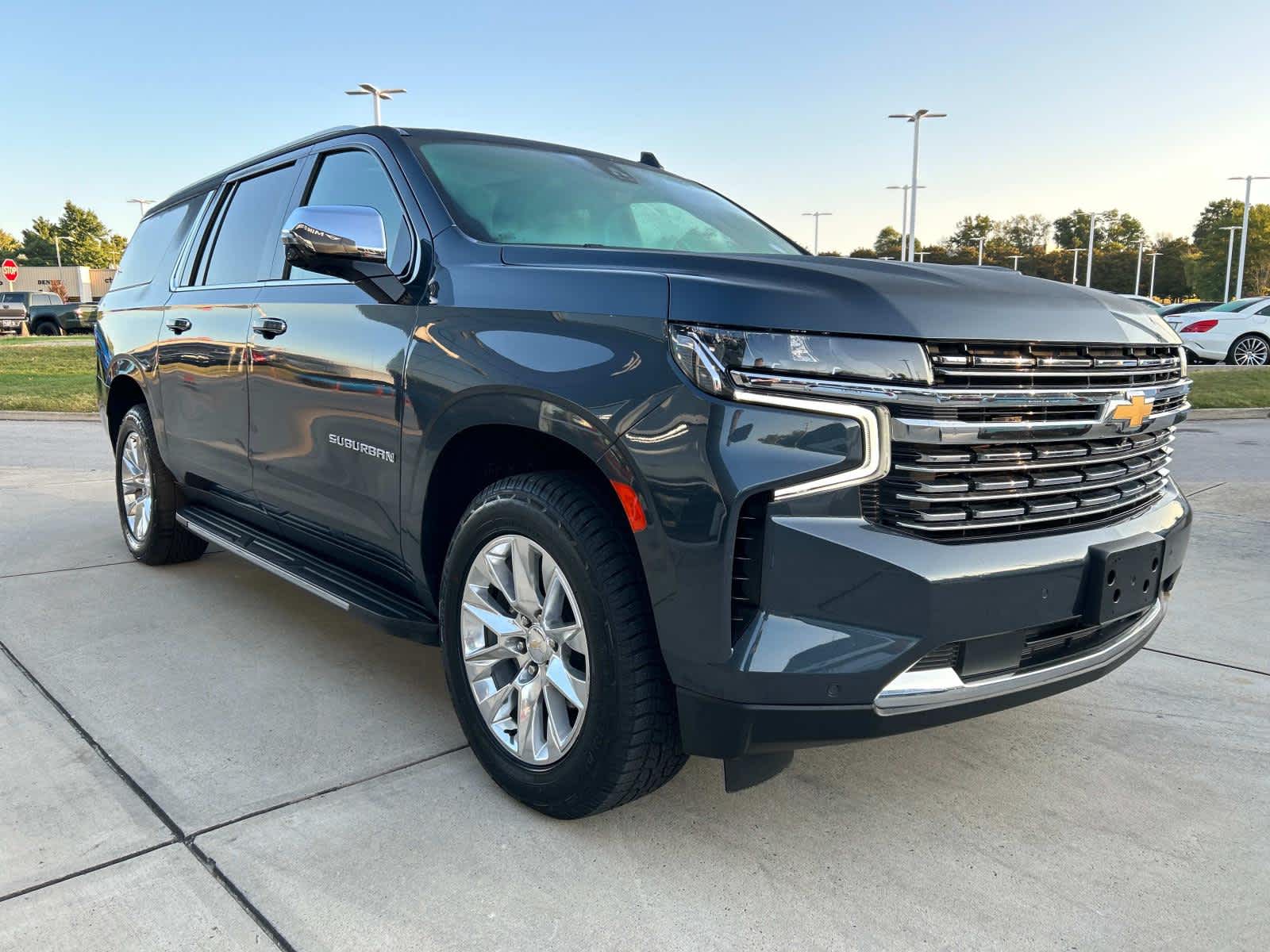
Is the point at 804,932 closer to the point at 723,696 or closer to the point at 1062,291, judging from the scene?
the point at 723,696

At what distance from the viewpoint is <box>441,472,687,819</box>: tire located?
2174 mm

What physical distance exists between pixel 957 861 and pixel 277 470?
259 cm

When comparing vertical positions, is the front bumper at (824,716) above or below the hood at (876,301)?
below

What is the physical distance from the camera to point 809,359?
1.98 m

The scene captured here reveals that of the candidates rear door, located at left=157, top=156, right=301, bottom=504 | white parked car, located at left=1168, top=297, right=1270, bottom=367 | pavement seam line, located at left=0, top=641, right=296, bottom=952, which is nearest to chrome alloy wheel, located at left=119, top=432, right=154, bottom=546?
rear door, located at left=157, top=156, right=301, bottom=504

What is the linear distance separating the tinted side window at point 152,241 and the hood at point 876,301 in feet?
10.4

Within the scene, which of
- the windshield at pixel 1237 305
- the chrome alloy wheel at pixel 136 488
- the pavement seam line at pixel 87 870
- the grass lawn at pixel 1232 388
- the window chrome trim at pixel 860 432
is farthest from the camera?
the windshield at pixel 1237 305

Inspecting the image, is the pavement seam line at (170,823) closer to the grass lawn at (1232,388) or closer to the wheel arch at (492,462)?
the wheel arch at (492,462)

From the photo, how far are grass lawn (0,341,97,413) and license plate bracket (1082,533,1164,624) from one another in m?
9.13

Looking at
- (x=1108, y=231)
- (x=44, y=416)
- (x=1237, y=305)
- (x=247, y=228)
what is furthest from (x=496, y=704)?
(x=1108, y=231)

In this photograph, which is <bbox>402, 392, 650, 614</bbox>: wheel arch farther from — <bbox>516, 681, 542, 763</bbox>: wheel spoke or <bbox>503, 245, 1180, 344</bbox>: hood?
<bbox>516, 681, 542, 763</bbox>: wheel spoke

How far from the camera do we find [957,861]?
2.33 metres

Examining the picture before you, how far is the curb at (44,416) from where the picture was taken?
12.1m

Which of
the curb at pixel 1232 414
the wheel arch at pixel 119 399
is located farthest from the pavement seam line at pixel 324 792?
the curb at pixel 1232 414
